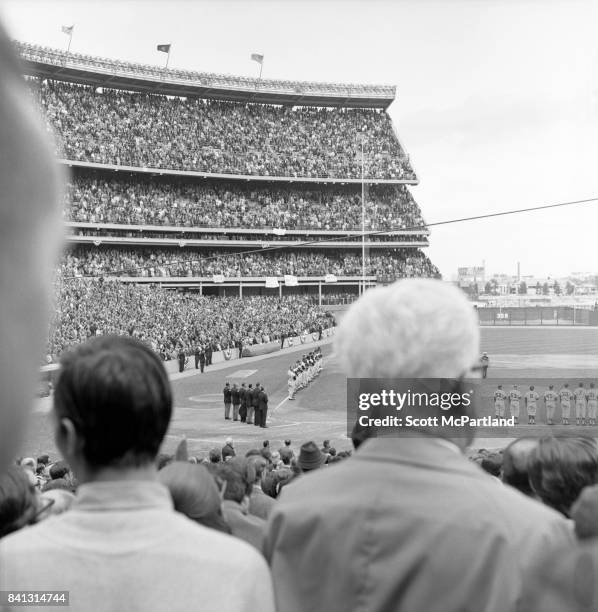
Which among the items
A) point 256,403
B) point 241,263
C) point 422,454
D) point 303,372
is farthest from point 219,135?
point 422,454

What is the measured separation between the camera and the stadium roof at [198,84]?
180 feet

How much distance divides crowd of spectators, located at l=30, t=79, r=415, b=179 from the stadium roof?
96 centimetres

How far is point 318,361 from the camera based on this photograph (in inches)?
1249

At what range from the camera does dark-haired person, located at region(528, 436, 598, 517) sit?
2.69m

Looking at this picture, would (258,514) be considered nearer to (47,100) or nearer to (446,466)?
(446,466)

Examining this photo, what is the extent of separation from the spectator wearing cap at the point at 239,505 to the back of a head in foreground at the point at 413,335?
68.1 inches

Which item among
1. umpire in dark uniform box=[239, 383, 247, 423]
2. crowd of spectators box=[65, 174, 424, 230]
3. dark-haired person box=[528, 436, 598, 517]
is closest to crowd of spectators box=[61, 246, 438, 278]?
crowd of spectators box=[65, 174, 424, 230]

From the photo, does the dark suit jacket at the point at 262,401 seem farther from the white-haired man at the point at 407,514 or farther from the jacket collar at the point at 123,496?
the jacket collar at the point at 123,496

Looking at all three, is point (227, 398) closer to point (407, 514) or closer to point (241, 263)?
point (407, 514)

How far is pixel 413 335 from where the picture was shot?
1827 mm

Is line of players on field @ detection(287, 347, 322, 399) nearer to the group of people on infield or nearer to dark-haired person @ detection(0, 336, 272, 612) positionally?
the group of people on infield

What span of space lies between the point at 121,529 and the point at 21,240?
1251 mm

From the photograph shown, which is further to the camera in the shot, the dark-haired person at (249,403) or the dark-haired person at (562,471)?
the dark-haired person at (249,403)

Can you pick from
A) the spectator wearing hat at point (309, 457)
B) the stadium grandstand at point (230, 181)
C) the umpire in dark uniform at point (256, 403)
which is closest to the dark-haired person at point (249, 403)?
the umpire in dark uniform at point (256, 403)
